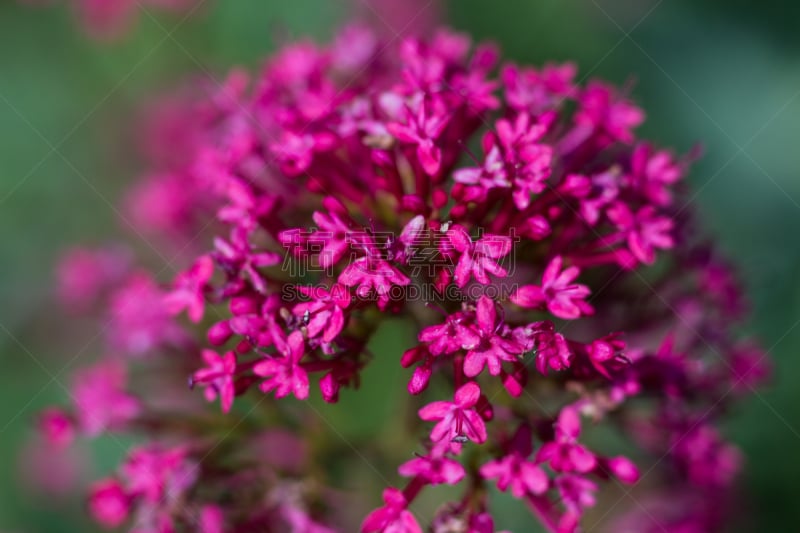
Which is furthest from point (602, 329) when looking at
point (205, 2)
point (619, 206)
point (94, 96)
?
point (94, 96)

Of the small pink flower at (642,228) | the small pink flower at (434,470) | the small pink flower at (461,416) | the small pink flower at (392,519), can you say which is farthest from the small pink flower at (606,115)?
the small pink flower at (392,519)

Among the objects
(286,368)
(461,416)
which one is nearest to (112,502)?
(286,368)

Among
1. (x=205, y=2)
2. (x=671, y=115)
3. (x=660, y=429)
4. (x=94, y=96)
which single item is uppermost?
(x=671, y=115)

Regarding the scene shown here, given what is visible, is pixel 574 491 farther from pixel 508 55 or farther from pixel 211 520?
pixel 508 55

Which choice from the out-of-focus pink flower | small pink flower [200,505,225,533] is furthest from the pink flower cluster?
the out-of-focus pink flower

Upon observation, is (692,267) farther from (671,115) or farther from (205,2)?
(205,2)

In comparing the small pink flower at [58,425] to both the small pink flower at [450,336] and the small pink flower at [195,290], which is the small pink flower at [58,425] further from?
the small pink flower at [450,336]

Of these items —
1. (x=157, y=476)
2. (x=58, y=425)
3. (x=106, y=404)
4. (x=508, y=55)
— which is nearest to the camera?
(x=157, y=476)

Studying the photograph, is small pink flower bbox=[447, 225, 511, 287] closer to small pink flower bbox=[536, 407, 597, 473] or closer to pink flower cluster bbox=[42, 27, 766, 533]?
pink flower cluster bbox=[42, 27, 766, 533]
